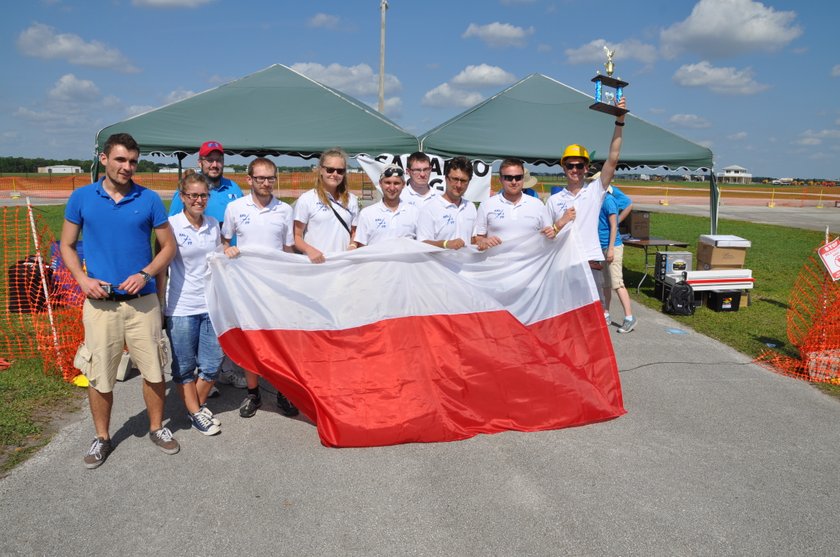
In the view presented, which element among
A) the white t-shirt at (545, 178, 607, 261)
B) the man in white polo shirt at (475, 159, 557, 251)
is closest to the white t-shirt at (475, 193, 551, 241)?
the man in white polo shirt at (475, 159, 557, 251)

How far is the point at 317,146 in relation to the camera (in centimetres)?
863

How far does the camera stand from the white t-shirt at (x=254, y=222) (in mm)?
4504

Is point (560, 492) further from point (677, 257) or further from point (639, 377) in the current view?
point (677, 257)

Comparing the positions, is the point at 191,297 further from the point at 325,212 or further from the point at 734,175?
the point at 734,175

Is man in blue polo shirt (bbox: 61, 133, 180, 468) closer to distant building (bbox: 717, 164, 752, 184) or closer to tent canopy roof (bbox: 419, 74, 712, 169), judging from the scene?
tent canopy roof (bbox: 419, 74, 712, 169)

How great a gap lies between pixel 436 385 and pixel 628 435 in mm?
1534

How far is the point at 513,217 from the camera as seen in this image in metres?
5.14

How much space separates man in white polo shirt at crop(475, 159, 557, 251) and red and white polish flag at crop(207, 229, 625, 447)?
1.24ft

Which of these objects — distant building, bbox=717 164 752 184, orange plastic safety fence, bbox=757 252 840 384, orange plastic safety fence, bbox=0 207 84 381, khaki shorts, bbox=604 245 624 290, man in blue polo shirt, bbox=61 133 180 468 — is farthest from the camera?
distant building, bbox=717 164 752 184

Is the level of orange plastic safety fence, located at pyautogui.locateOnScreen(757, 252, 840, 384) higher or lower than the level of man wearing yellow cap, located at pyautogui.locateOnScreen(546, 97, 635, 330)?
lower

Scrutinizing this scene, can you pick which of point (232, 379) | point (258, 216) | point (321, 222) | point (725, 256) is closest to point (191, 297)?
point (258, 216)

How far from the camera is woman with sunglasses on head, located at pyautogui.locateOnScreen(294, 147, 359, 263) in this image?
4.68 meters

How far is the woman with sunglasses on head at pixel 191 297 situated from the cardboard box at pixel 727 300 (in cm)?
766

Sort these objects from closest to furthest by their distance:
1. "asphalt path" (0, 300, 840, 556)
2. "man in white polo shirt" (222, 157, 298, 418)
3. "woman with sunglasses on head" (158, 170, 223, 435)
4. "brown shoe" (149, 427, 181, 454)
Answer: "asphalt path" (0, 300, 840, 556)
"brown shoe" (149, 427, 181, 454)
"woman with sunglasses on head" (158, 170, 223, 435)
"man in white polo shirt" (222, 157, 298, 418)
